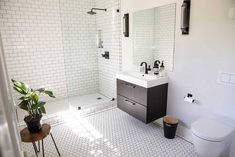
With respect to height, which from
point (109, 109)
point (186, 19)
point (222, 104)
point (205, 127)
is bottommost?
point (109, 109)

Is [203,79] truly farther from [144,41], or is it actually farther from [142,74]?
[144,41]

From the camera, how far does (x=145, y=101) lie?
2.48m

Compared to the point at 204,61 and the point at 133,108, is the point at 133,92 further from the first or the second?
the point at 204,61

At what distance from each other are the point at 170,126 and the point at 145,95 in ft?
1.85

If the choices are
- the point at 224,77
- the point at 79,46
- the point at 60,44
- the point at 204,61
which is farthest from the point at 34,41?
the point at 224,77

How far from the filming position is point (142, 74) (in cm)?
287

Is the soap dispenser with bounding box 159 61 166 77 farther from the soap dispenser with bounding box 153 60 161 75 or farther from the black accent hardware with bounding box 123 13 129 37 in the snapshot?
the black accent hardware with bounding box 123 13 129 37

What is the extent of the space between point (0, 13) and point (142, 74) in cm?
277

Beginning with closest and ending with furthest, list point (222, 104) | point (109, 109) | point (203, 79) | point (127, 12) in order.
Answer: point (222, 104)
point (203, 79)
point (127, 12)
point (109, 109)

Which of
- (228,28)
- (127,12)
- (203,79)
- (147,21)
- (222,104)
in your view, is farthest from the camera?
(127,12)

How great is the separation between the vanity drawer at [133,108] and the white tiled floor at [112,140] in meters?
0.26

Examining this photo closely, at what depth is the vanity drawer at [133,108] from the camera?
8.39ft

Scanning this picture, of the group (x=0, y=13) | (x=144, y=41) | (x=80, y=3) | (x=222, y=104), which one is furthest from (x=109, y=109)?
(x=0, y=13)

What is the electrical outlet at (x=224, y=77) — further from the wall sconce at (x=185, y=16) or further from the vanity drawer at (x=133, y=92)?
the vanity drawer at (x=133, y=92)
